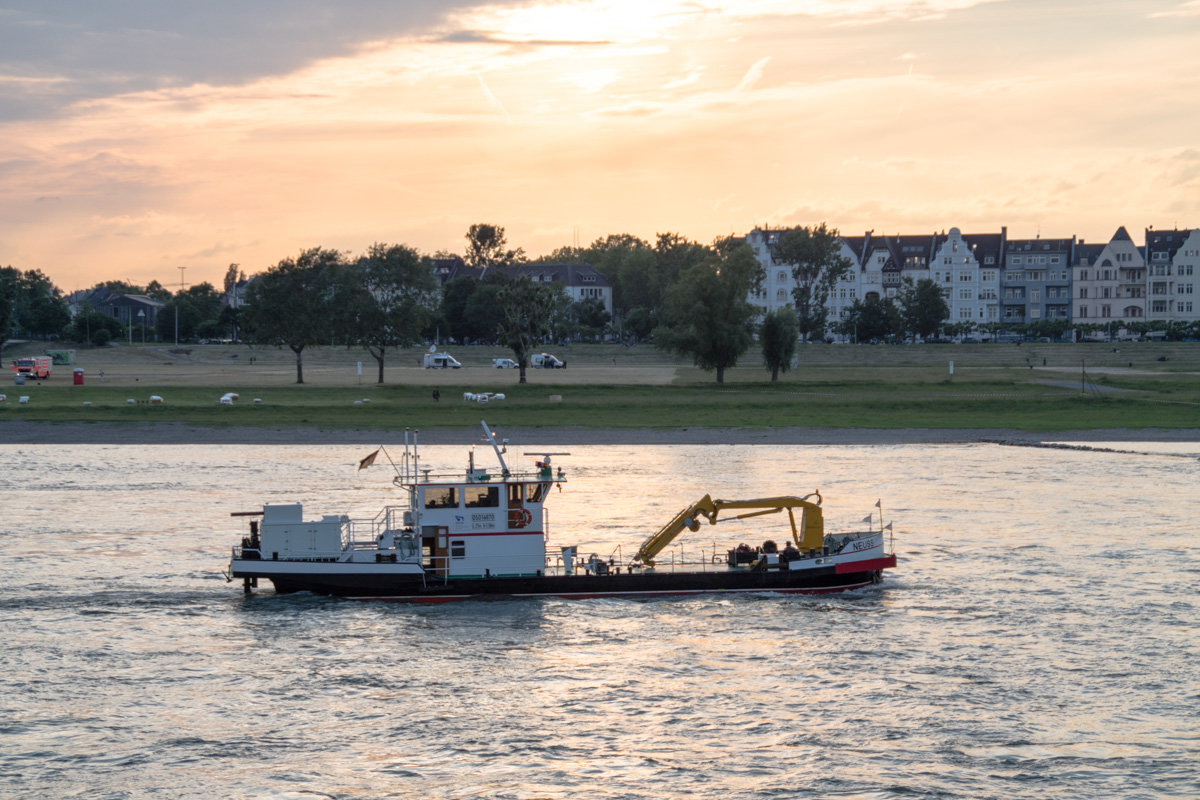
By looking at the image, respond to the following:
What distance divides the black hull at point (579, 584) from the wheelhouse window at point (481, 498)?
8.16 ft

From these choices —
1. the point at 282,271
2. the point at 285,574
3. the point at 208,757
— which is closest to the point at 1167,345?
the point at 282,271

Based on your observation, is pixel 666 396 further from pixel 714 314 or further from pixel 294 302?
pixel 294 302

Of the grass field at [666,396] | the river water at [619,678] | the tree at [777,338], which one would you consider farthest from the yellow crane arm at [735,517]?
the tree at [777,338]

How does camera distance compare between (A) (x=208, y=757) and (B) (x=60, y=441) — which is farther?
(B) (x=60, y=441)

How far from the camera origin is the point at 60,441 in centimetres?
8788

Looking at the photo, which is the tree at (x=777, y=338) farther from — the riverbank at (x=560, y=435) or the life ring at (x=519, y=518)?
the life ring at (x=519, y=518)

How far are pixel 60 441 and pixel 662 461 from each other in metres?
44.8

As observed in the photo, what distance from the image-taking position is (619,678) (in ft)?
102

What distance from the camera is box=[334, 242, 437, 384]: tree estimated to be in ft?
428

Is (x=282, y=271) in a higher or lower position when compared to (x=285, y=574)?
higher

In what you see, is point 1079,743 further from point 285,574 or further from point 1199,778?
point 285,574

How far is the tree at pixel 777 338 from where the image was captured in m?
128

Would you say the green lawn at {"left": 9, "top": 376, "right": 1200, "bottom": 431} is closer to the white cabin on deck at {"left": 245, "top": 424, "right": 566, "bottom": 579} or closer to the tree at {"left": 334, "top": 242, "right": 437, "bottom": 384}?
the tree at {"left": 334, "top": 242, "right": 437, "bottom": 384}

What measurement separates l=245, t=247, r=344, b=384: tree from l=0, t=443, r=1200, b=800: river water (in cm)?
7825
